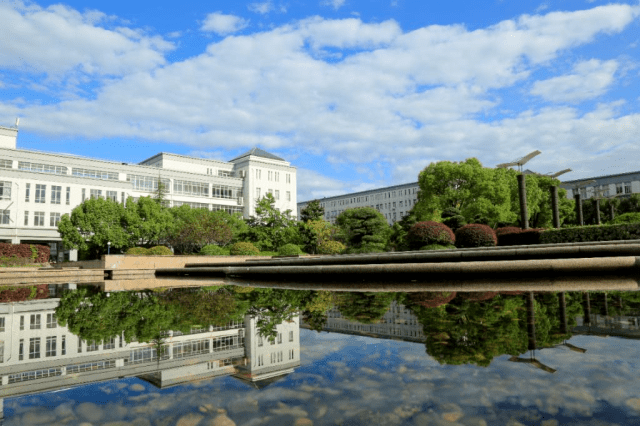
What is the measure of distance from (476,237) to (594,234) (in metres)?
4.38

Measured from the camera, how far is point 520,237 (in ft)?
64.7

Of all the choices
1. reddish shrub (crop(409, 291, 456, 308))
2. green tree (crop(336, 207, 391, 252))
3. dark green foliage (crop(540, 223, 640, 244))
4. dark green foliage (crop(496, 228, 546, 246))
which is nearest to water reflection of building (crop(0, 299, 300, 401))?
reddish shrub (crop(409, 291, 456, 308))

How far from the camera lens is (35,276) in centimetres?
1886

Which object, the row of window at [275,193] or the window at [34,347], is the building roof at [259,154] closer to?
the row of window at [275,193]

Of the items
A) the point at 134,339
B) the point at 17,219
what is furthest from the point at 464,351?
the point at 17,219

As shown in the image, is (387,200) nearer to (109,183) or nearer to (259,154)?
(259,154)

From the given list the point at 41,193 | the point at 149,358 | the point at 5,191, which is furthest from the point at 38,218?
the point at 149,358

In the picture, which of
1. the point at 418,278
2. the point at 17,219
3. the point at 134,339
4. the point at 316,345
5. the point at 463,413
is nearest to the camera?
the point at 463,413

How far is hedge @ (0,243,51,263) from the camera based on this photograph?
3717 cm

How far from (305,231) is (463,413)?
34.9 metres

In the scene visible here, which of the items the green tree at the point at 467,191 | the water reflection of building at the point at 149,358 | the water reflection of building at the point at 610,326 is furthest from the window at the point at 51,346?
the green tree at the point at 467,191

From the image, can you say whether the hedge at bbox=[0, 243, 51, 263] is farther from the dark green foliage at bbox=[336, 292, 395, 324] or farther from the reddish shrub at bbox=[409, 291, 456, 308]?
the reddish shrub at bbox=[409, 291, 456, 308]

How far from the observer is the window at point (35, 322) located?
4.68 meters

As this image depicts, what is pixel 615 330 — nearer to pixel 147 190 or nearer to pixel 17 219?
pixel 17 219
